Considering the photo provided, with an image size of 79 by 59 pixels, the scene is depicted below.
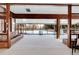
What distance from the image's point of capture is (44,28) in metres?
24.5

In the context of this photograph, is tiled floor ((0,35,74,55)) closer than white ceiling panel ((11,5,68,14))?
Yes

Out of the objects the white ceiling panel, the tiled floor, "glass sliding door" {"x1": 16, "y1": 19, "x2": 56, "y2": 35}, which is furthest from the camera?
"glass sliding door" {"x1": 16, "y1": 19, "x2": 56, "y2": 35}

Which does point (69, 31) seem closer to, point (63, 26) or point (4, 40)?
point (4, 40)

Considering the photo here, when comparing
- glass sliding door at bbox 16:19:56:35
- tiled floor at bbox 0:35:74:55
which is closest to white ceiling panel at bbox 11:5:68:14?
tiled floor at bbox 0:35:74:55

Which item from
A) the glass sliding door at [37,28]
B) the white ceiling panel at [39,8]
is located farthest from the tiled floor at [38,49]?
the glass sliding door at [37,28]

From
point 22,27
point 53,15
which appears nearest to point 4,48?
point 53,15

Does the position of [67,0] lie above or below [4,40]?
above

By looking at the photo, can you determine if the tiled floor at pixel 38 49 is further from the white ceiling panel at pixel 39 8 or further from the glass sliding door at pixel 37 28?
the glass sliding door at pixel 37 28

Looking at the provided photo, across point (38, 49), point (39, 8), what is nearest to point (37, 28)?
point (39, 8)

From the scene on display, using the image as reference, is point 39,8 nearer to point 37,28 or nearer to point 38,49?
point 38,49

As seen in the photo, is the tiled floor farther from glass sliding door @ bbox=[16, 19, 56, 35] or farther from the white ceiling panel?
glass sliding door @ bbox=[16, 19, 56, 35]

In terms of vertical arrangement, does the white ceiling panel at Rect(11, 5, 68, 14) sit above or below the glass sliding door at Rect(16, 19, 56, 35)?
above

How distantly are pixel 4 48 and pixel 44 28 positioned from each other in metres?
16.2

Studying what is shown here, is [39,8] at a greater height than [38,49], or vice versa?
[39,8]
